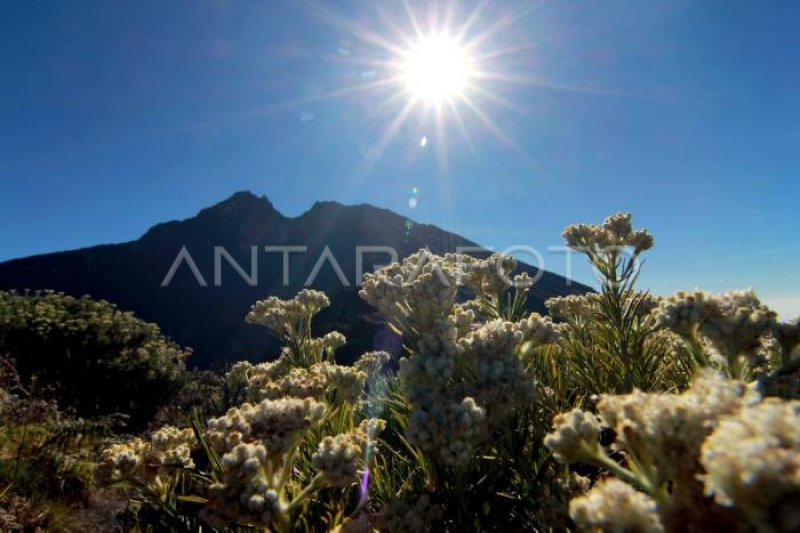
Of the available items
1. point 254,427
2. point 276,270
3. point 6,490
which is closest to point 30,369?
point 6,490

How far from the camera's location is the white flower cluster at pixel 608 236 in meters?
3.60

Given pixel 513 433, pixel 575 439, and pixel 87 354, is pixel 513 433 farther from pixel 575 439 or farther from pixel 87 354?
pixel 87 354

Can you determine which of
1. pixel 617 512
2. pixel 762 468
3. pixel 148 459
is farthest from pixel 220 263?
pixel 762 468

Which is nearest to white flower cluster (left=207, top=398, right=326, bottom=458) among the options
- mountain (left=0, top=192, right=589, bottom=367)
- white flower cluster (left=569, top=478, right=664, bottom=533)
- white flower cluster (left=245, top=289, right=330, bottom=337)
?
white flower cluster (left=569, top=478, right=664, bottom=533)

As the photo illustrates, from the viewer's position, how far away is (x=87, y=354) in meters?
16.2

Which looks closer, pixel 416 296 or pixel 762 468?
pixel 762 468

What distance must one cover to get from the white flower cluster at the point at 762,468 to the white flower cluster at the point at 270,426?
153cm

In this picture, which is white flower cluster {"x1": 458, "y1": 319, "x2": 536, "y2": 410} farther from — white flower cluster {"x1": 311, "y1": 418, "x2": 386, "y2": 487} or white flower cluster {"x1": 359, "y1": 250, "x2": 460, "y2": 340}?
white flower cluster {"x1": 311, "y1": 418, "x2": 386, "y2": 487}

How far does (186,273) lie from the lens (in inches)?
3720

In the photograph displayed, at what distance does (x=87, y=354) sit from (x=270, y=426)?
62.1 ft

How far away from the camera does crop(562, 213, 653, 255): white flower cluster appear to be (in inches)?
142

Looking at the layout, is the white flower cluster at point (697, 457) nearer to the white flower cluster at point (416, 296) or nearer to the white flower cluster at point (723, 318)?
the white flower cluster at point (723, 318)

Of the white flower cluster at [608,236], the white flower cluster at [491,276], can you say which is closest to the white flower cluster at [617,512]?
the white flower cluster at [491,276]

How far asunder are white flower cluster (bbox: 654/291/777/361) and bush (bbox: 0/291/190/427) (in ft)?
54.9
